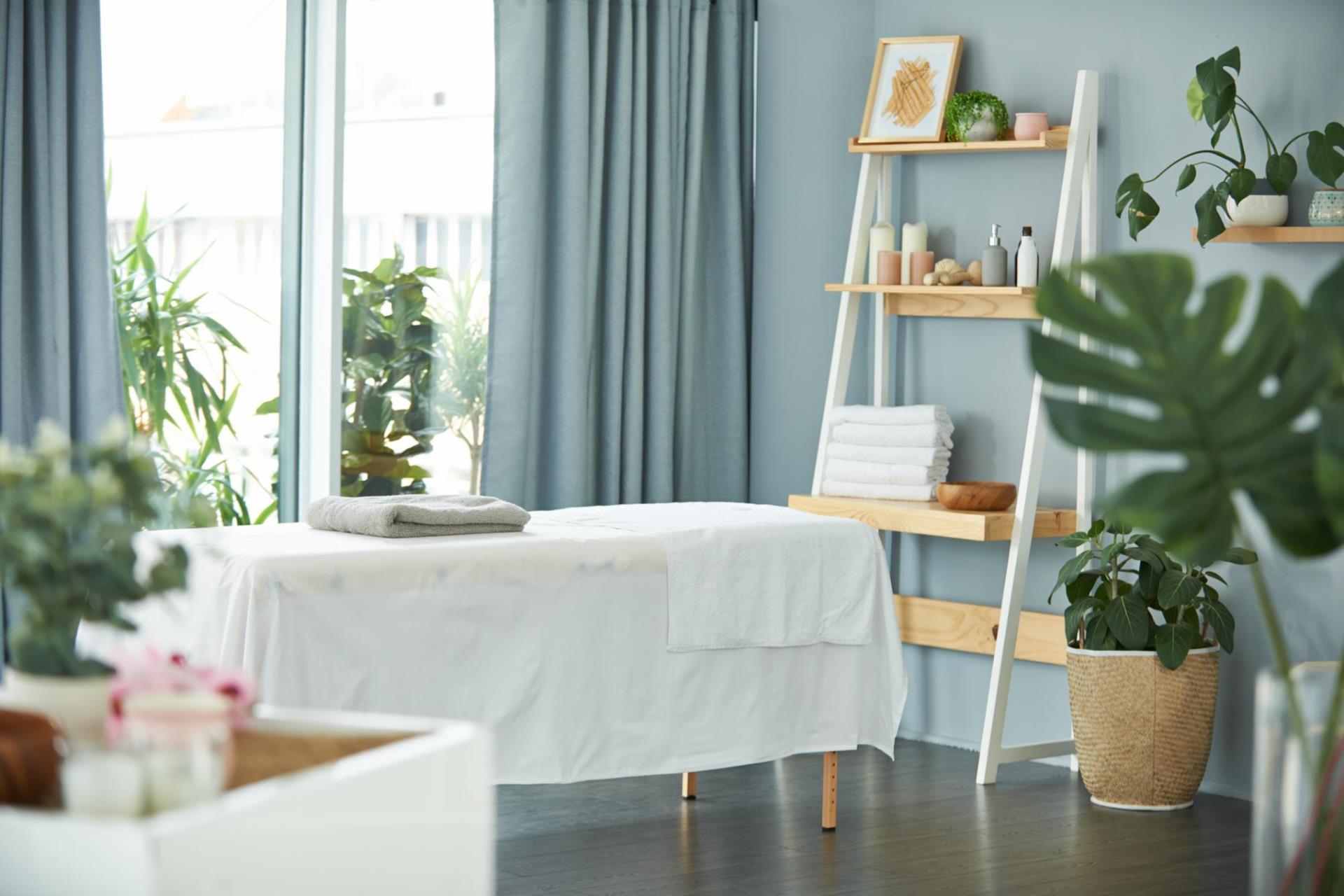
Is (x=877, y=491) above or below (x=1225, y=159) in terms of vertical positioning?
below

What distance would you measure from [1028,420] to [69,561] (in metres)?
3.41

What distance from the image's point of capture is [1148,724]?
3.72 m

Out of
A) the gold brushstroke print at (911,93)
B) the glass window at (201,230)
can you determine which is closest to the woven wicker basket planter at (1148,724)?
the gold brushstroke print at (911,93)

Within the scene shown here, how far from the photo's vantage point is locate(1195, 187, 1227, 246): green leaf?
12.0 ft

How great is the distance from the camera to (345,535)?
3020 mm

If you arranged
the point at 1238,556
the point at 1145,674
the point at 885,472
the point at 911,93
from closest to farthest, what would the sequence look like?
the point at 1238,556, the point at 1145,674, the point at 885,472, the point at 911,93

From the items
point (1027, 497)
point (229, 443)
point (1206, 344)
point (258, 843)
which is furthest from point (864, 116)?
point (258, 843)

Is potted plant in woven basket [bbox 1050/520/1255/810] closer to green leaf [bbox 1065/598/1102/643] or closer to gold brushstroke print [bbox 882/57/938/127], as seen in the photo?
green leaf [bbox 1065/598/1102/643]

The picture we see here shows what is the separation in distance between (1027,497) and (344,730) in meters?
2.84

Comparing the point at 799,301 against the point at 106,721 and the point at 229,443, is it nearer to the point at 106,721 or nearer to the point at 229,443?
the point at 229,443

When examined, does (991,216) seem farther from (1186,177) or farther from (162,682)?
(162,682)

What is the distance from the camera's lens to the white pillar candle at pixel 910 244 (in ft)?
14.5

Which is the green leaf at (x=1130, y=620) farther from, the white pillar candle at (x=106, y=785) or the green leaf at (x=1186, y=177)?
the white pillar candle at (x=106, y=785)

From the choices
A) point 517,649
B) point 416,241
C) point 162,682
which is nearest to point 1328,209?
point 517,649
